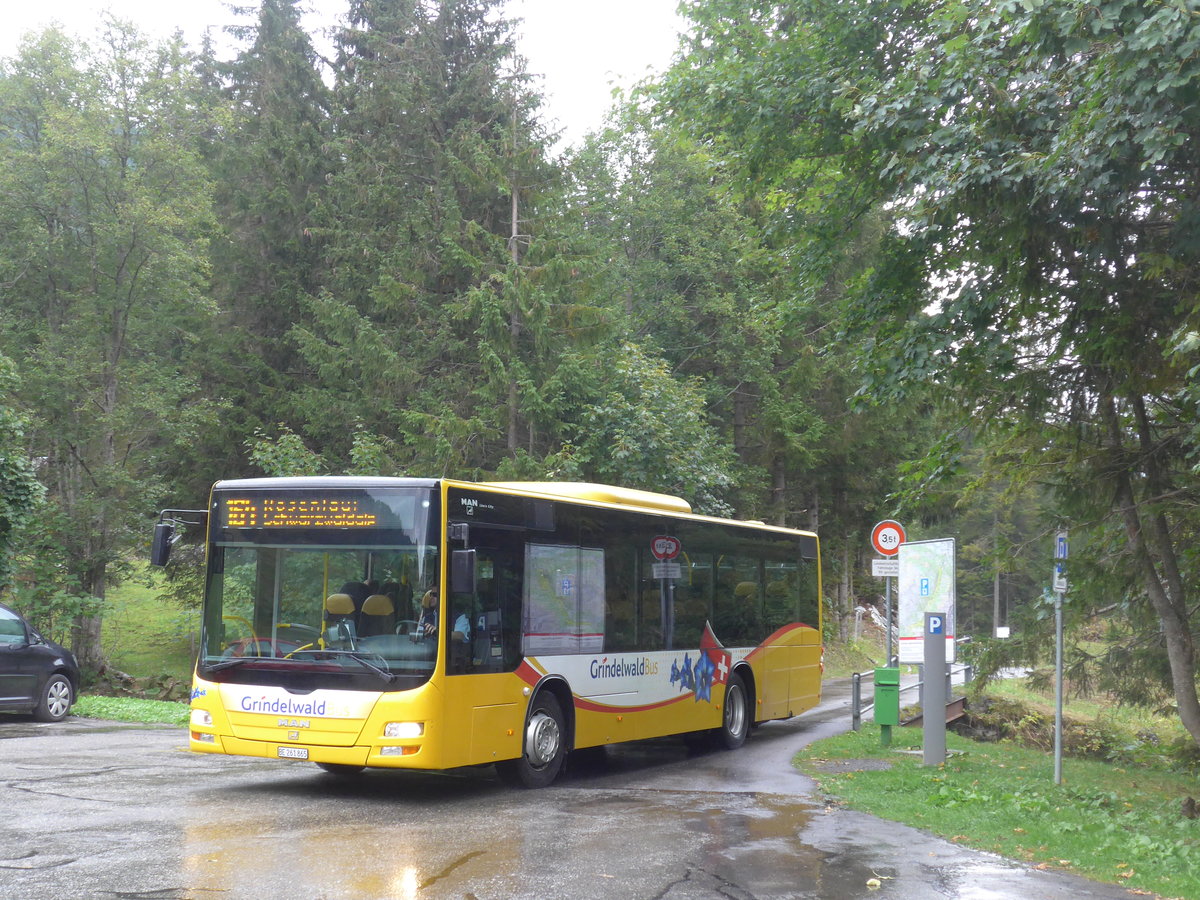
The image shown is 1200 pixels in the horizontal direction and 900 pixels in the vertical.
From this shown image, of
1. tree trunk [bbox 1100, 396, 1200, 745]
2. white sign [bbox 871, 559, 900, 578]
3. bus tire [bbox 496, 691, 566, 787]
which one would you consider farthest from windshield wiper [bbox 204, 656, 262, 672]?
white sign [bbox 871, 559, 900, 578]

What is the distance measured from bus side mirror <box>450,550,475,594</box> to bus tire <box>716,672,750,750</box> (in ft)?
21.5

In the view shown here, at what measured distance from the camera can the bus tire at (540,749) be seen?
37.6 feet

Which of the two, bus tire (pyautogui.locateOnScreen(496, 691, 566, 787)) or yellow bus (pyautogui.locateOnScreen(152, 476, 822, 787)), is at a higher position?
yellow bus (pyautogui.locateOnScreen(152, 476, 822, 787))

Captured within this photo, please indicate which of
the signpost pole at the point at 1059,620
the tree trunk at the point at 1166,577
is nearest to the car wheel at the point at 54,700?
the signpost pole at the point at 1059,620

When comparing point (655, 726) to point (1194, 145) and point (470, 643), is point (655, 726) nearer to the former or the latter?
point (470, 643)

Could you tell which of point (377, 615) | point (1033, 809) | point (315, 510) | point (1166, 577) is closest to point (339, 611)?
point (377, 615)

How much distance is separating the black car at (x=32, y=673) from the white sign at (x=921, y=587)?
13.0 meters

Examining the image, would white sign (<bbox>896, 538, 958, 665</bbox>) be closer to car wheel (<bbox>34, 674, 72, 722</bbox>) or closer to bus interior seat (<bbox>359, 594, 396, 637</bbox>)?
bus interior seat (<bbox>359, 594, 396, 637</bbox>)

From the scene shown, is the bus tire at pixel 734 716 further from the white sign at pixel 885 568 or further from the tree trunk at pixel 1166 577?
the tree trunk at pixel 1166 577

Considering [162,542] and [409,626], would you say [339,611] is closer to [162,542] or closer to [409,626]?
[409,626]

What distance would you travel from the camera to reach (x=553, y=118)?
3128 cm

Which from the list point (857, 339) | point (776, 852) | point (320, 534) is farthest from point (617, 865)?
point (857, 339)

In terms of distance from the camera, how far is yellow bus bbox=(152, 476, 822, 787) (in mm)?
10242

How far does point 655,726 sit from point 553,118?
833 inches
